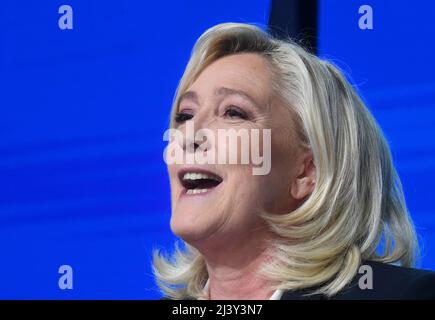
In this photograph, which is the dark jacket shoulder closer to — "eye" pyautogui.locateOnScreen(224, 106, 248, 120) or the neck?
the neck

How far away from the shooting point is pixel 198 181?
1951 mm

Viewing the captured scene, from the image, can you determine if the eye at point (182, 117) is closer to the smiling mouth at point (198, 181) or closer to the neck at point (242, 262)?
the smiling mouth at point (198, 181)

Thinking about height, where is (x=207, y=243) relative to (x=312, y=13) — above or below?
below

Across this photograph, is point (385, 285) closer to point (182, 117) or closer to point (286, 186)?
point (286, 186)

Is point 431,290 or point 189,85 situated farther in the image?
point 189,85

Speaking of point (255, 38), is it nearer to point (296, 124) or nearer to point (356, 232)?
point (296, 124)

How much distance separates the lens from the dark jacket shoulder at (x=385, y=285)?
1.75 meters

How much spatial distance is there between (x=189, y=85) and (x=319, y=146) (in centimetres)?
40

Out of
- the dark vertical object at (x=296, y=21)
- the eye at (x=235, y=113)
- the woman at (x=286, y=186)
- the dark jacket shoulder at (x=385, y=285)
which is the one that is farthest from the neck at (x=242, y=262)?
the dark vertical object at (x=296, y=21)

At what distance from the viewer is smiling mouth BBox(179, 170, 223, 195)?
6.29ft

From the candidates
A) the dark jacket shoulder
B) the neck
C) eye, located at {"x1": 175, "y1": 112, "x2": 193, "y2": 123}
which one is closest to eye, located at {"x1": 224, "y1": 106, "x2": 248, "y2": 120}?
eye, located at {"x1": 175, "y1": 112, "x2": 193, "y2": 123}

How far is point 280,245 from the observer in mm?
1922

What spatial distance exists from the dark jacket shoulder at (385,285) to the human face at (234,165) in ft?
0.75
